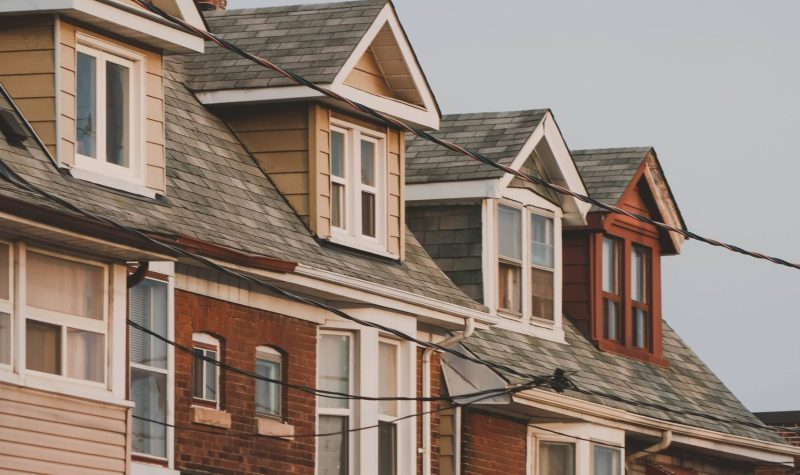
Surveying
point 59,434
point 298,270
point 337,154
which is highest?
point 337,154

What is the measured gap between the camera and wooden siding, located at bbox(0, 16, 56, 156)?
2556 cm

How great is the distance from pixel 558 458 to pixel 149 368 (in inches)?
390

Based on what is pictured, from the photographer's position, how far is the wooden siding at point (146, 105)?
25500 millimetres

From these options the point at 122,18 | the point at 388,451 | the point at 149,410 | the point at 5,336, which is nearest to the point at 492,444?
the point at 388,451

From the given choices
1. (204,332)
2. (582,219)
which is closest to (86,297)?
(204,332)

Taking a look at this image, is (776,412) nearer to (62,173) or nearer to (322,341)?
(322,341)

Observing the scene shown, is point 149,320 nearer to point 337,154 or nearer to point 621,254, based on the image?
point 337,154

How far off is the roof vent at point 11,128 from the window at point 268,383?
4.31 metres

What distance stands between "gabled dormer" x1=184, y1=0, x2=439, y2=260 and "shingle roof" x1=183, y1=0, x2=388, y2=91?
2 cm

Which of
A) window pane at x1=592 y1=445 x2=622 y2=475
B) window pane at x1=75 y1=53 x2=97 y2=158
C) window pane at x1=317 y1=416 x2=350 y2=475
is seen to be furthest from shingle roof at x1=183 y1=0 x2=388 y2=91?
window pane at x1=592 y1=445 x2=622 y2=475

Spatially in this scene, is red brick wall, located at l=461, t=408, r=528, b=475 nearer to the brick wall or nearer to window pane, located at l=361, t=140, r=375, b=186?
the brick wall

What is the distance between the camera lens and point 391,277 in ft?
98.6

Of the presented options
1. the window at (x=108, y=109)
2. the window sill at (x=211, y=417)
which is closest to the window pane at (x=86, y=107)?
the window at (x=108, y=109)

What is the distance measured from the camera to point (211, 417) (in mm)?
26922
